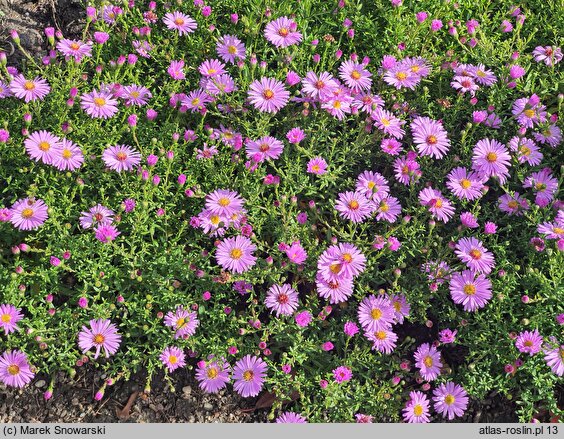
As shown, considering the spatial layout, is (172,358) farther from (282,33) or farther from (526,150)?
(526,150)

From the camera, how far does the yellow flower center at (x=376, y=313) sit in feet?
7.84

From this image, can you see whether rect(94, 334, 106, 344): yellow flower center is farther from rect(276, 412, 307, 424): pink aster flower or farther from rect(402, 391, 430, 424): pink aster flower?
rect(402, 391, 430, 424): pink aster flower

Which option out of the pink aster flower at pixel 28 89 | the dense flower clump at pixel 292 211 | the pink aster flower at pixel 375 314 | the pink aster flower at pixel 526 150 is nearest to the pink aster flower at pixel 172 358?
the dense flower clump at pixel 292 211

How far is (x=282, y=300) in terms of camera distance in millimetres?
2371

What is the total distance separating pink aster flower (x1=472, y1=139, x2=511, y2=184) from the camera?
2.62m

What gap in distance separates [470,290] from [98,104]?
66.9 inches

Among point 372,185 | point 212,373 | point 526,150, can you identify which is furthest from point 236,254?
point 526,150

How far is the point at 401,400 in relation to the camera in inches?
94.7

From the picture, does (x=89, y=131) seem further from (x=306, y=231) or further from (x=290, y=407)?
(x=290, y=407)

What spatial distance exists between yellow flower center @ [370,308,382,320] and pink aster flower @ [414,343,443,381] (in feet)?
0.66

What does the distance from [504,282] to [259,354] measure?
0.98m

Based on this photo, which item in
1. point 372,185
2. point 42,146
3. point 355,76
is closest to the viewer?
point 42,146

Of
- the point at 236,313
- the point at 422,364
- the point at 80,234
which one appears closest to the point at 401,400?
the point at 422,364

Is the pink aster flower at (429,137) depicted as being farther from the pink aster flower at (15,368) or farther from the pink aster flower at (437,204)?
the pink aster flower at (15,368)
